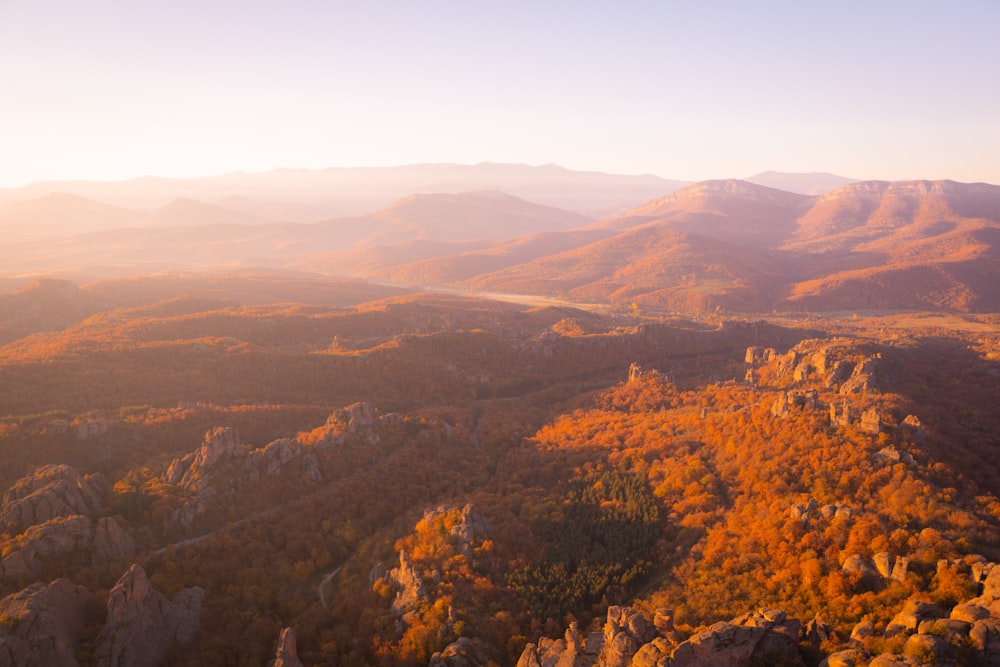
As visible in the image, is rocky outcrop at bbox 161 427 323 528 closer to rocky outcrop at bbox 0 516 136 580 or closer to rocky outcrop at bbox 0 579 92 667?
rocky outcrop at bbox 0 516 136 580

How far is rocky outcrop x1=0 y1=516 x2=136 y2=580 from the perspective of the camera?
41.2m

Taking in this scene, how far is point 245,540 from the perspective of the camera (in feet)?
166

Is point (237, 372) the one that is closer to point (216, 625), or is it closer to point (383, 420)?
point (383, 420)

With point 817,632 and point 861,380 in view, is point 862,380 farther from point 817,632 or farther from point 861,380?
point 817,632

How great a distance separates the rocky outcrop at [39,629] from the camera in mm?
32031

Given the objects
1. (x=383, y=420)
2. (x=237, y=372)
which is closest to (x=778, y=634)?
(x=383, y=420)

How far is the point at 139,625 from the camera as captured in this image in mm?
36344

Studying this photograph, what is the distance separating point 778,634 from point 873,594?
845 centimetres

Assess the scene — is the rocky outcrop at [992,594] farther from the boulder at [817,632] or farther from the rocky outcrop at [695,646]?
the rocky outcrop at [695,646]

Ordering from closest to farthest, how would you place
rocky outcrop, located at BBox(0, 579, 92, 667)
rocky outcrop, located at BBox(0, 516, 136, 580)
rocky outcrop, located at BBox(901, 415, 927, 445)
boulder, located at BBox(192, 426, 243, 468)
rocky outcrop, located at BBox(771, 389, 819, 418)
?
rocky outcrop, located at BBox(0, 579, 92, 667) → rocky outcrop, located at BBox(0, 516, 136, 580) → rocky outcrop, located at BBox(901, 415, 927, 445) → boulder, located at BBox(192, 426, 243, 468) → rocky outcrop, located at BBox(771, 389, 819, 418)

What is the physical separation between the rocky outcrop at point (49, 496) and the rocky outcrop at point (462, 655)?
34460mm

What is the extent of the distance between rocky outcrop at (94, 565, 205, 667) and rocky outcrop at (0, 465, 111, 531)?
15839mm

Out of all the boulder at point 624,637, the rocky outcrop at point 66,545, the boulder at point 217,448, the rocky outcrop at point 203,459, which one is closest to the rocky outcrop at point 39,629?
the rocky outcrop at point 66,545

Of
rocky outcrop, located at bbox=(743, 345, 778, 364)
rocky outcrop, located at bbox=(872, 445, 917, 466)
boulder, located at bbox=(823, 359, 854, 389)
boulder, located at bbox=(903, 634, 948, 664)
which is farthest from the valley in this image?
rocky outcrop, located at bbox=(743, 345, 778, 364)
